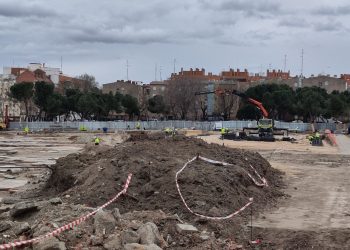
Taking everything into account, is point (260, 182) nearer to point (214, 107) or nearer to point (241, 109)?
point (241, 109)

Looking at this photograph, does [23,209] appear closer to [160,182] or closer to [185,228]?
[185,228]

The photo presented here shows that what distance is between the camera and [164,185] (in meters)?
14.5

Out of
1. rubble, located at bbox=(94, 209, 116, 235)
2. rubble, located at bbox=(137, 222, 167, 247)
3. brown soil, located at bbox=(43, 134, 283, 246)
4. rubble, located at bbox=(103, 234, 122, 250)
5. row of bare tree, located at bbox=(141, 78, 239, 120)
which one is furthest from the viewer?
row of bare tree, located at bbox=(141, 78, 239, 120)

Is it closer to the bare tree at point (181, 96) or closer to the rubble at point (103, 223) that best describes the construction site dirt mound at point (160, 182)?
the rubble at point (103, 223)

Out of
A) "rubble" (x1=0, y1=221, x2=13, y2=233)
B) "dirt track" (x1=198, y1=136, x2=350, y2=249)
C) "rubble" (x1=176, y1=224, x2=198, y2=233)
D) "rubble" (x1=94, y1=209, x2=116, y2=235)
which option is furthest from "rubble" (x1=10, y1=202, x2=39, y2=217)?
"dirt track" (x1=198, y1=136, x2=350, y2=249)

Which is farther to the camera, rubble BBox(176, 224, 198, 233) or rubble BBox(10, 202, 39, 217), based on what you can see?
rubble BBox(10, 202, 39, 217)

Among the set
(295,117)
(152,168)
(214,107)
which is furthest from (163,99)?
(152,168)

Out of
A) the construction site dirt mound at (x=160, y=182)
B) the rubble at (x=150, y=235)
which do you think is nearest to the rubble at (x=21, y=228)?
the rubble at (x=150, y=235)

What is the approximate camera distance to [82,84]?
13462cm

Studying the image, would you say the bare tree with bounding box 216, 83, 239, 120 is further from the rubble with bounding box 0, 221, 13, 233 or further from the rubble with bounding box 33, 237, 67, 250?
the rubble with bounding box 33, 237, 67, 250

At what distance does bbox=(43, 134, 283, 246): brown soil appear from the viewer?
1336cm

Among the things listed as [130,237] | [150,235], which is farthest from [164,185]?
[130,237]

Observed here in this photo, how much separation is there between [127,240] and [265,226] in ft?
14.7

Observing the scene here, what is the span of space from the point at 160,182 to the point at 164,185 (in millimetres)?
215
